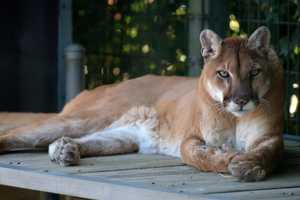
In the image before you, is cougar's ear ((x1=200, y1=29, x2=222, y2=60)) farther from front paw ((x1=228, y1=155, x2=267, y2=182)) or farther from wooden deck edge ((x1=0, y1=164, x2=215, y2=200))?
wooden deck edge ((x1=0, y1=164, x2=215, y2=200))

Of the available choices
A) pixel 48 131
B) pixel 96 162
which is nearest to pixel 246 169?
pixel 96 162

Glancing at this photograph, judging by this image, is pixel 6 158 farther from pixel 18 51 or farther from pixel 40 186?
pixel 18 51

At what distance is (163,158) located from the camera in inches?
192

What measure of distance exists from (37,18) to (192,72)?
1.22 metres

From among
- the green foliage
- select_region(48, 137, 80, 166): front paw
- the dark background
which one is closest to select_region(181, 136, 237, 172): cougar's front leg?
select_region(48, 137, 80, 166): front paw

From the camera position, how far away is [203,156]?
443 centimetres

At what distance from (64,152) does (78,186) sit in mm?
373

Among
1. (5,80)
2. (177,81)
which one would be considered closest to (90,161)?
(177,81)

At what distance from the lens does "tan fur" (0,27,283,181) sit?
4.36 m

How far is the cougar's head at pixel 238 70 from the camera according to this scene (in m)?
4.30

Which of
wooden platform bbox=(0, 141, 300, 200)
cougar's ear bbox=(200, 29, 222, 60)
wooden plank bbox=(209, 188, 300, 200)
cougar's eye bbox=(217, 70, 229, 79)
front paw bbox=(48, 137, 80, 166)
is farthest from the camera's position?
front paw bbox=(48, 137, 80, 166)

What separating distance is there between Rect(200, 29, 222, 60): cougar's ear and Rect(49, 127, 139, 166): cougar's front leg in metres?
0.75

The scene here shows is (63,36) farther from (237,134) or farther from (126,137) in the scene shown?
(237,134)

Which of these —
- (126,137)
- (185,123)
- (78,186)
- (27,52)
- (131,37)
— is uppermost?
(131,37)
